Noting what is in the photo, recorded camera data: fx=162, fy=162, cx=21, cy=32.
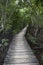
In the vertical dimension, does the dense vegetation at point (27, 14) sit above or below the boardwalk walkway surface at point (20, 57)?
above

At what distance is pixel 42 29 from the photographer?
7715 mm

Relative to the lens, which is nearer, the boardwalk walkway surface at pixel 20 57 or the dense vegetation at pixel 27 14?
the dense vegetation at pixel 27 14

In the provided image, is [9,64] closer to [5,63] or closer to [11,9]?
[5,63]

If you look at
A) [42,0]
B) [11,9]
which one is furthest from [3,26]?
[42,0]

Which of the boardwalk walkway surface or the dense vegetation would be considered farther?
the boardwalk walkway surface

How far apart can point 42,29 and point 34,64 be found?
2185 mm

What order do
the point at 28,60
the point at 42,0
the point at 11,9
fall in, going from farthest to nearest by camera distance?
the point at 11,9 < the point at 28,60 < the point at 42,0

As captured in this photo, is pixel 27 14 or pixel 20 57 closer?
pixel 20 57

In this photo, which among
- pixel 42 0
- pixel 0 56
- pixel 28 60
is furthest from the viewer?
pixel 28 60

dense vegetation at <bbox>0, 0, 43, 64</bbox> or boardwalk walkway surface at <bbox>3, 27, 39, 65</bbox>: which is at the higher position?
dense vegetation at <bbox>0, 0, 43, 64</bbox>

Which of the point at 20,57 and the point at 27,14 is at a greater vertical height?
the point at 27,14

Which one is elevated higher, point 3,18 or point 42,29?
point 3,18

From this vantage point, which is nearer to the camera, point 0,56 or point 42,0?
point 42,0

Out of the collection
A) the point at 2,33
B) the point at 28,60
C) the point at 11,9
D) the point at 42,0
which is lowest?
the point at 28,60
